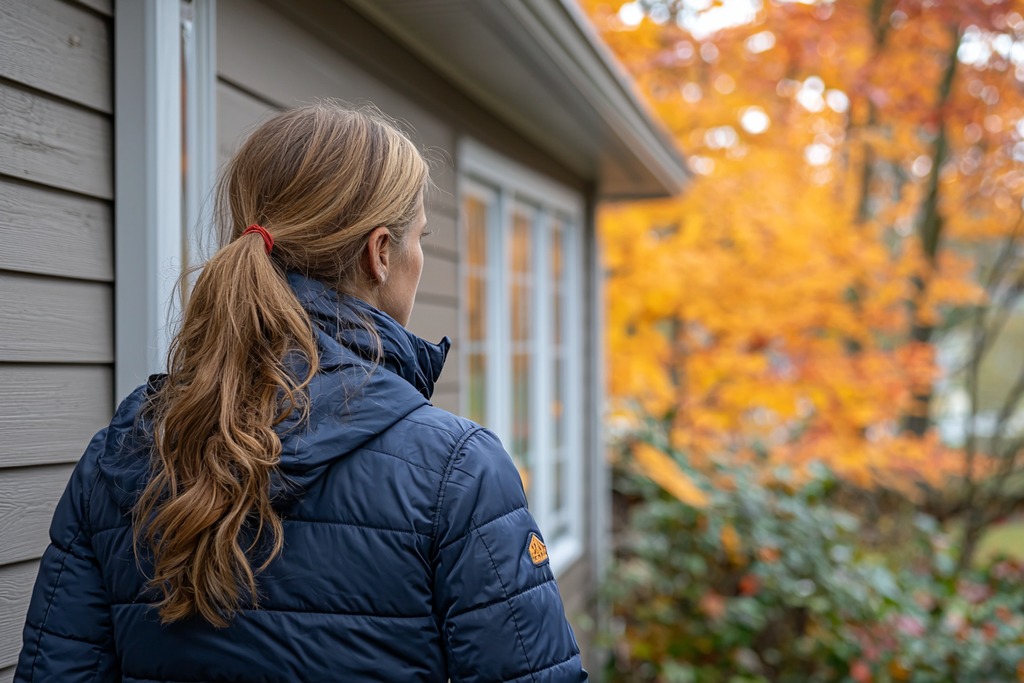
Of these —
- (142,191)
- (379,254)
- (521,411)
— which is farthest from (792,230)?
(379,254)

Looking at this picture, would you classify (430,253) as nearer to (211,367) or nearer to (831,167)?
(211,367)

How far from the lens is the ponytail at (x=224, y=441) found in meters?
1.19

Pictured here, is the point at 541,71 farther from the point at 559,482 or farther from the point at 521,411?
the point at 559,482

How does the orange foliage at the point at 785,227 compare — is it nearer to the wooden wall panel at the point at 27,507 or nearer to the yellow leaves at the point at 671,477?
the yellow leaves at the point at 671,477

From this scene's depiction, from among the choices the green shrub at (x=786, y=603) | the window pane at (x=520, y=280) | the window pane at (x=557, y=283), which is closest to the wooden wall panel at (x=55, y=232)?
the window pane at (x=520, y=280)

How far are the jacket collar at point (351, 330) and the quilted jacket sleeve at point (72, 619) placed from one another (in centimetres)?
38

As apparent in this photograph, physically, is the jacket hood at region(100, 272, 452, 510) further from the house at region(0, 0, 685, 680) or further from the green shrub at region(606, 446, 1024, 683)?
the green shrub at region(606, 446, 1024, 683)

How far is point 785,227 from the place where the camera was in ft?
21.4

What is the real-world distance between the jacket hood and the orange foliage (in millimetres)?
5154

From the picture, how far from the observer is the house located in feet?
5.77

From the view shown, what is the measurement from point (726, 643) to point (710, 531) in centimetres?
66

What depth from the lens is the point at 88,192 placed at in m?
1.92

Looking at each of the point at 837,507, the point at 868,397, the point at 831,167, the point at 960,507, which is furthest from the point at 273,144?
the point at 837,507

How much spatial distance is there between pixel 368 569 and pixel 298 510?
0.12 m
